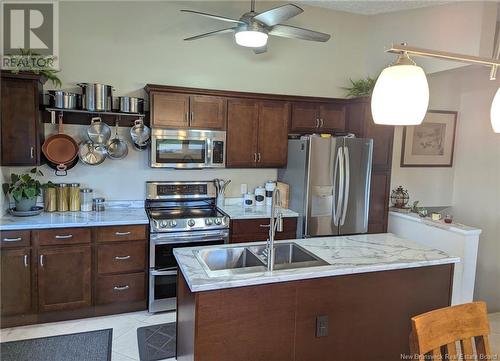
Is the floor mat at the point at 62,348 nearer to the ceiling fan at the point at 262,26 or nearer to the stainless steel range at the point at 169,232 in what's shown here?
the stainless steel range at the point at 169,232

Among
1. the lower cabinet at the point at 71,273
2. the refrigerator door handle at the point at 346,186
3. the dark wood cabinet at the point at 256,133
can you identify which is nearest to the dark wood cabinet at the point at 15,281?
the lower cabinet at the point at 71,273

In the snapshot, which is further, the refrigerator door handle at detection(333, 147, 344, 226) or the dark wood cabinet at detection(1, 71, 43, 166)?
the refrigerator door handle at detection(333, 147, 344, 226)

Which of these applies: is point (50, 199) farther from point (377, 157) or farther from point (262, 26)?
point (377, 157)

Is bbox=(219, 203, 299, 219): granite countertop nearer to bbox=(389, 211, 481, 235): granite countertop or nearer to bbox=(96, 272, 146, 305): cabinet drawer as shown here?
bbox=(96, 272, 146, 305): cabinet drawer

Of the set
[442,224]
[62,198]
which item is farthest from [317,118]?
[62,198]

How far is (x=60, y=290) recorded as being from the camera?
3145 mm

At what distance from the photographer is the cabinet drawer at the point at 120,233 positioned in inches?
127

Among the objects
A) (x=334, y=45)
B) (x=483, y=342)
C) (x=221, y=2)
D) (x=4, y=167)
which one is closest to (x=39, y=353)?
(x=4, y=167)

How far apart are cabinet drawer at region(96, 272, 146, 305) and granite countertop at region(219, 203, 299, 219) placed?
3.47 ft

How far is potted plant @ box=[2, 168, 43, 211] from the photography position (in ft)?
10.6

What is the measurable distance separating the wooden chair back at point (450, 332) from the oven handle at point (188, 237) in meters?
2.39

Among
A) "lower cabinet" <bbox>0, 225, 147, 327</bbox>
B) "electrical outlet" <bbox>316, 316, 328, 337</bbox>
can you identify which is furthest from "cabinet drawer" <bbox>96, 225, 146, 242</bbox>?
"electrical outlet" <bbox>316, 316, 328, 337</bbox>

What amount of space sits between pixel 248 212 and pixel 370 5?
2773 mm

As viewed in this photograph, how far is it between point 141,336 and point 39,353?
74 cm
